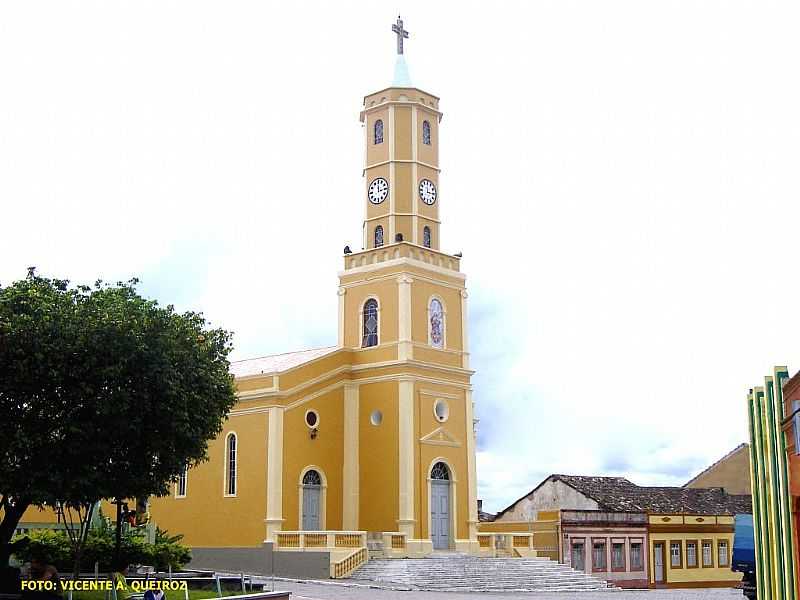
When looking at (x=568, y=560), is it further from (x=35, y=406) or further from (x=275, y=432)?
(x=35, y=406)

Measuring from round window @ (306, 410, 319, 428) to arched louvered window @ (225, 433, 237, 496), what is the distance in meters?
2.56

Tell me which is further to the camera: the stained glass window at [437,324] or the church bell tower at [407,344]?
the stained glass window at [437,324]

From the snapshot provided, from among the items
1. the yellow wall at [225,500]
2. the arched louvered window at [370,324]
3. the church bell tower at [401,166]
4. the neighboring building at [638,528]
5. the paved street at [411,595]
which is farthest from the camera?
the neighboring building at [638,528]

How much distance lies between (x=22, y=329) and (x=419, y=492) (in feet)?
57.1

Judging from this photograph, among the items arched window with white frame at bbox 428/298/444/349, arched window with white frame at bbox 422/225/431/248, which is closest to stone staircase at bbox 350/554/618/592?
arched window with white frame at bbox 428/298/444/349

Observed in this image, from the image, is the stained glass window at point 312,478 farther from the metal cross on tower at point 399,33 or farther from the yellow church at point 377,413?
the metal cross on tower at point 399,33

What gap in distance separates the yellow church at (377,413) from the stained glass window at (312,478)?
0.16 feet

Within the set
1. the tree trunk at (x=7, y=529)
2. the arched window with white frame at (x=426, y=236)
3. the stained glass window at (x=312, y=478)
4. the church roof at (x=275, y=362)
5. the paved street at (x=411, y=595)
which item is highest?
the arched window with white frame at (x=426, y=236)

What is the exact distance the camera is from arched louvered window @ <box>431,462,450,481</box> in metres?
35.9

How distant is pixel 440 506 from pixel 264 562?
6.54 metres

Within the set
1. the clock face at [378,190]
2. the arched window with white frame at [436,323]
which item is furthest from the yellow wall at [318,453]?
the clock face at [378,190]

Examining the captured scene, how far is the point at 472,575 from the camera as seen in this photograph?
30.9 metres

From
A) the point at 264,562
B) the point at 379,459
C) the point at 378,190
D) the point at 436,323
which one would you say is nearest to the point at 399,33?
the point at 378,190

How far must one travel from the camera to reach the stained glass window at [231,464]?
35.0 metres
